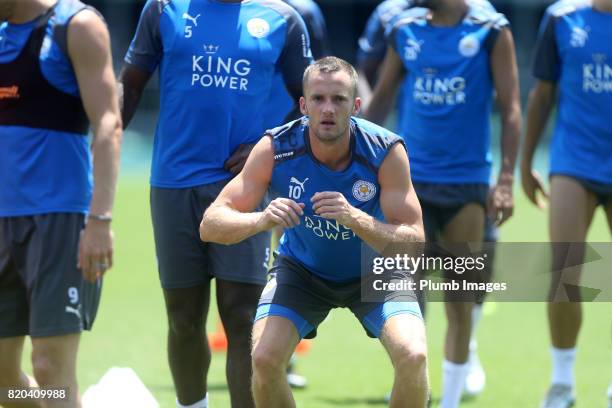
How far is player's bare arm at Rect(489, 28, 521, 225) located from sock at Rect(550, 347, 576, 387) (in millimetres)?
961

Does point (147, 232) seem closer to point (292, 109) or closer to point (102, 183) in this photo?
point (292, 109)

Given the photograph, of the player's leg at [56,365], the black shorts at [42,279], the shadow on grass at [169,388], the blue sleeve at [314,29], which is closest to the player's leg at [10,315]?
the black shorts at [42,279]

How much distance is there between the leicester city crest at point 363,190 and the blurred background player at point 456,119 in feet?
6.67

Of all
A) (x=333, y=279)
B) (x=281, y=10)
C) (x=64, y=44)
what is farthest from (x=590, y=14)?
(x=64, y=44)

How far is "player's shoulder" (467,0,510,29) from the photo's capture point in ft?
28.9

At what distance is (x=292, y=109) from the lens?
8.55 m

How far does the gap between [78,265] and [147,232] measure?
43.1ft

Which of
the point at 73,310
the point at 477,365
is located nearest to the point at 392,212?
the point at 73,310

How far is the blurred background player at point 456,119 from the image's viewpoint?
874cm

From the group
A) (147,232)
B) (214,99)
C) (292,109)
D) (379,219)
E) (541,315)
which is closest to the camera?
(379,219)

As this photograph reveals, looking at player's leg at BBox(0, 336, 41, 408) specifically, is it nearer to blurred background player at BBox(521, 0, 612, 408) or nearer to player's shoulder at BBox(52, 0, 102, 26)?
player's shoulder at BBox(52, 0, 102, 26)

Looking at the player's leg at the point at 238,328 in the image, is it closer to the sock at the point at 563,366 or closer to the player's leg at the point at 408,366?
the player's leg at the point at 408,366

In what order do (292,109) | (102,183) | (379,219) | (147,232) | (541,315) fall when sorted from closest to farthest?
(102,183), (379,219), (292,109), (541,315), (147,232)

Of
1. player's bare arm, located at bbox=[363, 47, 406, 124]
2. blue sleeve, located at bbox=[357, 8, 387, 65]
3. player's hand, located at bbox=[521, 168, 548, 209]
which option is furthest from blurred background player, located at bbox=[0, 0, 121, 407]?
blue sleeve, located at bbox=[357, 8, 387, 65]
